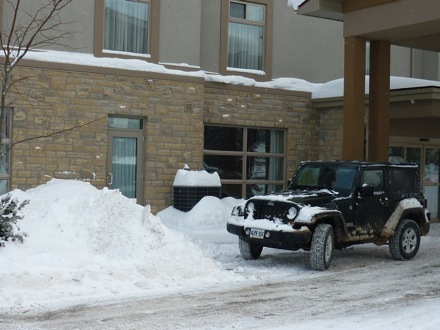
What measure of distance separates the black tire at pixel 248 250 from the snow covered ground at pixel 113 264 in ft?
0.50

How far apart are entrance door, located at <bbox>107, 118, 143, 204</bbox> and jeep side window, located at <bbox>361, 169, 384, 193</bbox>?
20.2 ft

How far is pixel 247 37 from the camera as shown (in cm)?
1806

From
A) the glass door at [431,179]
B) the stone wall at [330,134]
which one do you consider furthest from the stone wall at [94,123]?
the glass door at [431,179]

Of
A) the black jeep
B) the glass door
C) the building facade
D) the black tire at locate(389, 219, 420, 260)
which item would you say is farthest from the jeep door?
the glass door

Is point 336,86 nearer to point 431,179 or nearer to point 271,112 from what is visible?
Answer: point 271,112

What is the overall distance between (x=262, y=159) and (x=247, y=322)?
1155 centimetres

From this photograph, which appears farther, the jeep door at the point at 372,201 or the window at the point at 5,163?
the window at the point at 5,163

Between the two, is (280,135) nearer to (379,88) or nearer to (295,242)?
(379,88)

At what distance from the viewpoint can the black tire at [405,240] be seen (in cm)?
1176

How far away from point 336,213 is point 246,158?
25.0 feet

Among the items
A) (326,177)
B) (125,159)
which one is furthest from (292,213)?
(125,159)

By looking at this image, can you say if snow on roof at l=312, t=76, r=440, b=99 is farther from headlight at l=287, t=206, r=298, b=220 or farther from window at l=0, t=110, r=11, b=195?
window at l=0, t=110, r=11, b=195

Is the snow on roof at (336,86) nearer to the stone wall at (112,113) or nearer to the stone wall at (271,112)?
the stone wall at (271,112)

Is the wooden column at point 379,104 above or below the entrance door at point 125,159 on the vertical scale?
above
